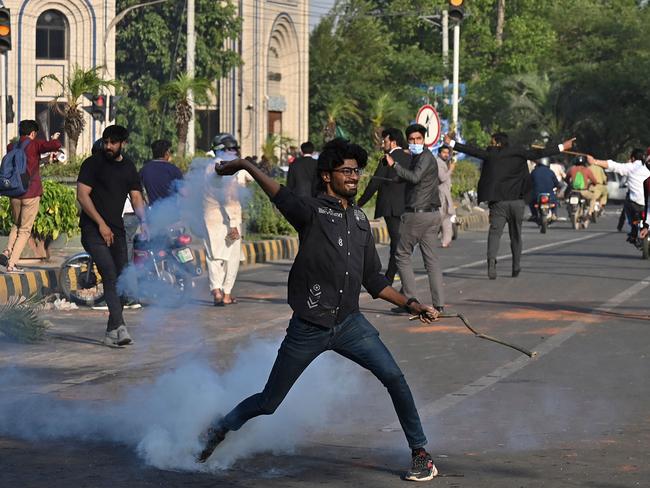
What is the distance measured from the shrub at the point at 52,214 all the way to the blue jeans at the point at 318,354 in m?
12.3

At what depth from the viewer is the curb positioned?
15.8m

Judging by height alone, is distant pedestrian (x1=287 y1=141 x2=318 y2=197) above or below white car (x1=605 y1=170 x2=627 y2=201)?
above

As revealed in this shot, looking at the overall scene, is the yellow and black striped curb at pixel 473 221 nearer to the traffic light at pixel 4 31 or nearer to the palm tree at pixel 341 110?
the traffic light at pixel 4 31

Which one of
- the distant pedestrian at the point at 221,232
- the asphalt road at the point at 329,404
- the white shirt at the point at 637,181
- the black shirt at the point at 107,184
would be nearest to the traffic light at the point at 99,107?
the white shirt at the point at 637,181

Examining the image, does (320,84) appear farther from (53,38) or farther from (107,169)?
(107,169)

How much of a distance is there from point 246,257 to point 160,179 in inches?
291

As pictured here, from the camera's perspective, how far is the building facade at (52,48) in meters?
49.5

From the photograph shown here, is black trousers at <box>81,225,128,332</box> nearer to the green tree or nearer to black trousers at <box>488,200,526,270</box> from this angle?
black trousers at <box>488,200,526,270</box>

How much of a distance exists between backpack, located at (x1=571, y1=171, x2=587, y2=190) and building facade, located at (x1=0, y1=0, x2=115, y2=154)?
2040 cm

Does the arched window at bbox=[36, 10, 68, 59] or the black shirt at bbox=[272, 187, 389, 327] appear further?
the arched window at bbox=[36, 10, 68, 59]

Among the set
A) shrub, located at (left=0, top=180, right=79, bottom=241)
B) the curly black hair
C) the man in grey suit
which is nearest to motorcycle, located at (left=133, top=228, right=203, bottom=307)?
the man in grey suit

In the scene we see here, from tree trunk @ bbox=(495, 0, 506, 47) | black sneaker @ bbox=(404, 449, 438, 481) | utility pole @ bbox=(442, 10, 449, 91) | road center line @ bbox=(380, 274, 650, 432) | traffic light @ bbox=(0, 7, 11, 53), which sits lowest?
road center line @ bbox=(380, 274, 650, 432)

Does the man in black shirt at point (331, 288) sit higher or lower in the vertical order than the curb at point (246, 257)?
higher

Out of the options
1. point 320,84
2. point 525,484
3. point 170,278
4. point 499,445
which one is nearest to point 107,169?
point 170,278
